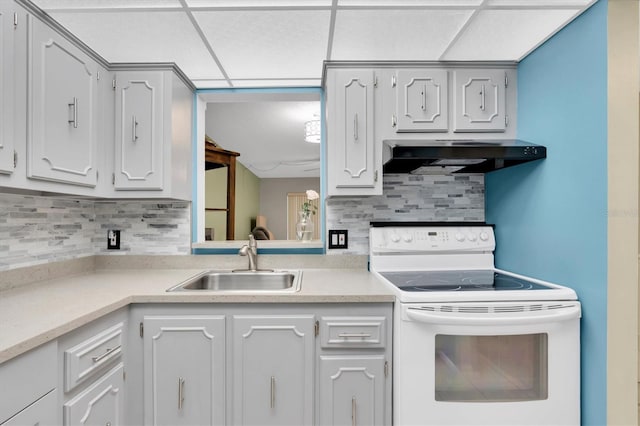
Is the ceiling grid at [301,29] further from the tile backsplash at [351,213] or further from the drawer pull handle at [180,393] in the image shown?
the drawer pull handle at [180,393]

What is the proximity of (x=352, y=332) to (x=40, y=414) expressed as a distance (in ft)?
3.51

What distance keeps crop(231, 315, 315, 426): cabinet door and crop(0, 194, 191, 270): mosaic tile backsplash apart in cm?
90

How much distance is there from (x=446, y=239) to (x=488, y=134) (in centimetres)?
63

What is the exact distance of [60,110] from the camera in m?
1.47

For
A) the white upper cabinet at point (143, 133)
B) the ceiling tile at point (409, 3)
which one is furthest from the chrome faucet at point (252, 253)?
the ceiling tile at point (409, 3)

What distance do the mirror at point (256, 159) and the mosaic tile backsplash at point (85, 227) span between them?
0.17 m

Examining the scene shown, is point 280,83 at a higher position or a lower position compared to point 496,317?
higher

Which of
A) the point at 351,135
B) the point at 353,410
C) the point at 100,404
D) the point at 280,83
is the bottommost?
the point at 353,410

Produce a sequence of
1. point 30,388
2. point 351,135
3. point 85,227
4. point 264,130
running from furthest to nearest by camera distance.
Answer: point 264,130, point 85,227, point 351,135, point 30,388

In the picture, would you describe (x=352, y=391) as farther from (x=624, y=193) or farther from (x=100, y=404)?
(x=624, y=193)

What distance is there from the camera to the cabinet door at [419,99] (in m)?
1.88

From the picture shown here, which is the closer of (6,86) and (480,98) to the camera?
(6,86)

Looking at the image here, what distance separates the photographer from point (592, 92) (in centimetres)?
135

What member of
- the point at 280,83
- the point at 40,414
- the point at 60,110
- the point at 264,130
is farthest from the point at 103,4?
the point at 264,130
